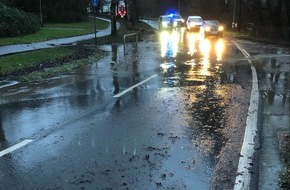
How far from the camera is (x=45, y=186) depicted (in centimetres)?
525

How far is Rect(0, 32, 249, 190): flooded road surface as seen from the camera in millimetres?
5594

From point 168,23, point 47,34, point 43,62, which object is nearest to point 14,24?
point 47,34

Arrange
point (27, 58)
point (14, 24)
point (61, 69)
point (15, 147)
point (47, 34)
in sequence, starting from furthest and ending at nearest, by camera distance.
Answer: point (47, 34)
point (14, 24)
point (27, 58)
point (61, 69)
point (15, 147)

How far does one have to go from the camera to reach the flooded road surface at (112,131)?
559cm

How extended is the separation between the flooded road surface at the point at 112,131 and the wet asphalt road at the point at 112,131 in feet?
0.04

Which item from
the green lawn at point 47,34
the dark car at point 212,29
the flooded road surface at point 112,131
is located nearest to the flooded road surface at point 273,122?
the flooded road surface at point 112,131

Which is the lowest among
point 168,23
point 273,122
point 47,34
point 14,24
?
point 273,122

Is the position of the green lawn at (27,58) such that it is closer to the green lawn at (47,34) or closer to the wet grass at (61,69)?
the wet grass at (61,69)

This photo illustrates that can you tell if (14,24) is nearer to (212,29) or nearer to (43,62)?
(43,62)

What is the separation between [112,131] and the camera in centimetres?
770

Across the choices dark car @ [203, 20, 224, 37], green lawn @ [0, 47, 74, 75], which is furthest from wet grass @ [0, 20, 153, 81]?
dark car @ [203, 20, 224, 37]

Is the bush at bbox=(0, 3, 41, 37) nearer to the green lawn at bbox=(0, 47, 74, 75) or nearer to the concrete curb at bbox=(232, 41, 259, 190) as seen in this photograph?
the green lawn at bbox=(0, 47, 74, 75)

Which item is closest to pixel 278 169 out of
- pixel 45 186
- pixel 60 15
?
pixel 45 186

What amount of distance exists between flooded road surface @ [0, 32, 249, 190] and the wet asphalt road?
13mm
